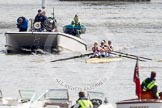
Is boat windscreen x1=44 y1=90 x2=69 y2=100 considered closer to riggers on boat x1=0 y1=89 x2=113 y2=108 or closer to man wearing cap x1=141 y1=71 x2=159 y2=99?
riggers on boat x1=0 y1=89 x2=113 y2=108

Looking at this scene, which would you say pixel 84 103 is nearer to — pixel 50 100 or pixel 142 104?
pixel 142 104

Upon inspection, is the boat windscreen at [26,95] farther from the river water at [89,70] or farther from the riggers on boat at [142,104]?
the river water at [89,70]

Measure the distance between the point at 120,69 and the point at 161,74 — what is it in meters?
2.99

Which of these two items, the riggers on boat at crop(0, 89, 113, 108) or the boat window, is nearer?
the riggers on boat at crop(0, 89, 113, 108)

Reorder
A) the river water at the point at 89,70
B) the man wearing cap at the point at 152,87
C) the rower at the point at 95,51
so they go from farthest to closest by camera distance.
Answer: the rower at the point at 95,51 < the river water at the point at 89,70 < the man wearing cap at the point at 152,87

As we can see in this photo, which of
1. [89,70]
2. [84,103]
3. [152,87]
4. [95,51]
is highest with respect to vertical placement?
[152,87]

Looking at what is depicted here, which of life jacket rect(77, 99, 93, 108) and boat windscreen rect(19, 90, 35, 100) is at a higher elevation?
life jacket rect(77, 99, 93, 108)

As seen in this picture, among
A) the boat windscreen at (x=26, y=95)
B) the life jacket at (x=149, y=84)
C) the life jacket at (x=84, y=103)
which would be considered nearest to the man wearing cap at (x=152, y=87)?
the life jacket at (x=149, y=84)

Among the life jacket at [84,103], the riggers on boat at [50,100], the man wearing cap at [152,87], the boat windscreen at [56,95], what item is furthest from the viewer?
the boat windscreen at [56,95]

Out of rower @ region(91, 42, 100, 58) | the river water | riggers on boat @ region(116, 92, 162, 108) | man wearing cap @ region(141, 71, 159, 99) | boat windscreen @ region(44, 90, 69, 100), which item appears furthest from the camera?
rower @ region(91, 42, 100, 58)

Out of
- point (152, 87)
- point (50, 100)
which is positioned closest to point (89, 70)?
point (50, 100)

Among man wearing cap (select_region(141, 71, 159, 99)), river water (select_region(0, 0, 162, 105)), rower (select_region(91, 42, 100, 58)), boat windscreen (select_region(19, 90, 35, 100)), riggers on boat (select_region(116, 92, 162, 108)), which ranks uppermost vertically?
man wearing cap (select_region(141, 71, 159, 99))

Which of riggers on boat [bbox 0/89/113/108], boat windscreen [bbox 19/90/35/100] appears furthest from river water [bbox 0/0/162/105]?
boat windscreen [bbox 19/90/35/100]

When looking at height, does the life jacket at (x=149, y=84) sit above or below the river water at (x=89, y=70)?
above
